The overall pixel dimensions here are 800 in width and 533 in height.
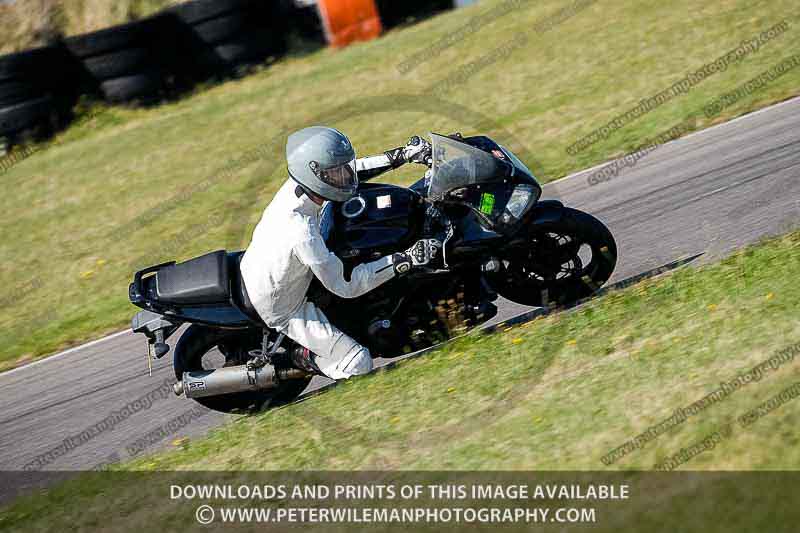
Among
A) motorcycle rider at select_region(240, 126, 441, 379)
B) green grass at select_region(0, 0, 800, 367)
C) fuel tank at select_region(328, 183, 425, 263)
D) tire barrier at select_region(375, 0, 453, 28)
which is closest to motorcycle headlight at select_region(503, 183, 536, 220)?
motorcycle rider at select_region(240, 126, 441, 379)

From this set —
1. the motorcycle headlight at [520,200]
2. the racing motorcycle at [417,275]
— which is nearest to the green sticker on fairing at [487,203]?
the racing motorcycle at [417,275]

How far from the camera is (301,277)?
5.97 metres

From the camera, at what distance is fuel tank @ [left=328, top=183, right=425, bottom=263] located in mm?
6023

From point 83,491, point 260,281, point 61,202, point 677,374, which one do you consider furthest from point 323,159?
point 61,202

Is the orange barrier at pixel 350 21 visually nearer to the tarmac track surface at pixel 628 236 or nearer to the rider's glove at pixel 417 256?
the tarmac track surface at pixel 628 236

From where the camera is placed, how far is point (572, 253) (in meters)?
6.39

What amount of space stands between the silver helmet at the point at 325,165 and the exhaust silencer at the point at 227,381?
5.08ft

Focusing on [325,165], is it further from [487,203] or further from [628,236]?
[628,236]

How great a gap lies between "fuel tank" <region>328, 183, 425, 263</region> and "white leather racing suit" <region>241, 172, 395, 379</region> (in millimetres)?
237

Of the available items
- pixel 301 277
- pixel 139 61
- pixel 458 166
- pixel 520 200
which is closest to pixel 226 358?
pixel 301 277

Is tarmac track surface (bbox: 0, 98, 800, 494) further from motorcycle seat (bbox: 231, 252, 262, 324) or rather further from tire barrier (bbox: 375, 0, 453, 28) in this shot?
tire barrier (bbox: 375, 0, 453, 28)

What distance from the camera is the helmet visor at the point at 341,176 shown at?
18.1ft

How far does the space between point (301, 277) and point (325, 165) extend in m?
0.90

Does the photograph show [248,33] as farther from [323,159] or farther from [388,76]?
[323,159]
